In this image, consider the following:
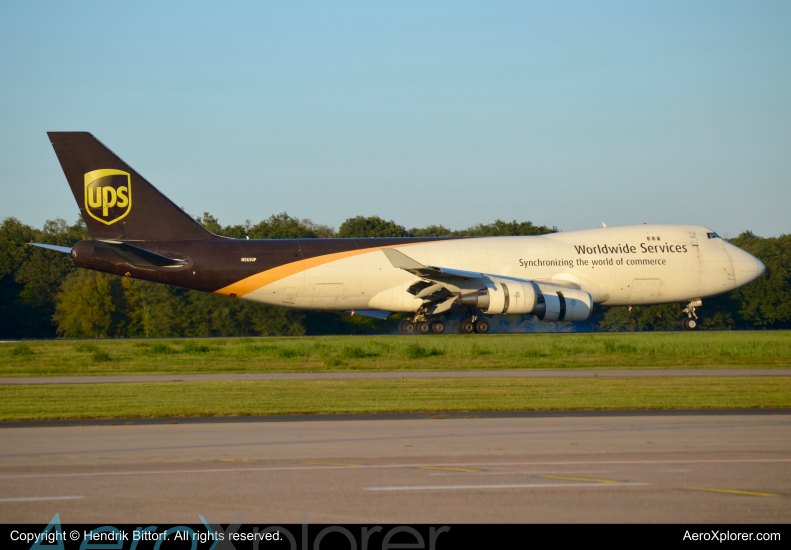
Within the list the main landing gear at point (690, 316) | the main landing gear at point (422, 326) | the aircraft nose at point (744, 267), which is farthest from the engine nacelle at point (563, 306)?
the aircraft nose at point (744, 267)

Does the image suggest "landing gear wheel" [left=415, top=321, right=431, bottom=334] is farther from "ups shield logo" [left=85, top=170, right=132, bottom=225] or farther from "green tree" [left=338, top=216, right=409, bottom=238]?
"green tree" [left=338, top=216, right=409, bottom=238]

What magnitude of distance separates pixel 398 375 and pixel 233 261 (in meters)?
14.5

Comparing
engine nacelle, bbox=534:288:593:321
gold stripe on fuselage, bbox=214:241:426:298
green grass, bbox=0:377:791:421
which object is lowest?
green grass, bbox=0:377:791:421

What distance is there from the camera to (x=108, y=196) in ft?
104

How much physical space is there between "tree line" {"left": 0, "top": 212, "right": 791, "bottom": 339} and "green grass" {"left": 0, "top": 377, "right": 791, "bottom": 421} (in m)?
17.1

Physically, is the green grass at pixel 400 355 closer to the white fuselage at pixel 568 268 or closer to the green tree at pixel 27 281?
the white fuselage at pixel 568 268

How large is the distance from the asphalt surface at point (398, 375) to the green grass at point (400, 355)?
1.17m

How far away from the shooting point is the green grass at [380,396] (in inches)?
527

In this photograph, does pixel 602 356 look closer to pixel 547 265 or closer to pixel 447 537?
pixel 547 265

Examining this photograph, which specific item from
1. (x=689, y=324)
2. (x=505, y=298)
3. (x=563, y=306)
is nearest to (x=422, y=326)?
(x=505, y=298)

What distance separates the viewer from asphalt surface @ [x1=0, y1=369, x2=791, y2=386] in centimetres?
1894

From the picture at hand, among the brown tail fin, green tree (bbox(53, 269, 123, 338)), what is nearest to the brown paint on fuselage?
the brown tail fin

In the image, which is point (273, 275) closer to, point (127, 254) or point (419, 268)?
point (127, 254)

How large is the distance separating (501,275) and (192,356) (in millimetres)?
14094
